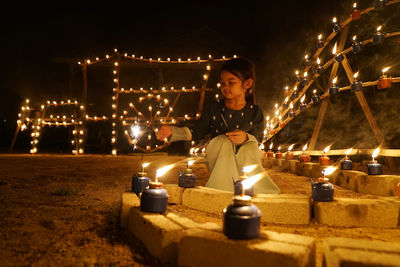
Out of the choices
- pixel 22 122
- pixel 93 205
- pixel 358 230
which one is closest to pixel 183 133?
pixel 93 205

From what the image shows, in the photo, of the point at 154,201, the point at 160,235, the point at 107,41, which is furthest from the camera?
the point at 107,41

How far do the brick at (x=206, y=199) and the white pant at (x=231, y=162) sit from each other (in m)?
0.30

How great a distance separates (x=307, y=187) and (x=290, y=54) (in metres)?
8.51

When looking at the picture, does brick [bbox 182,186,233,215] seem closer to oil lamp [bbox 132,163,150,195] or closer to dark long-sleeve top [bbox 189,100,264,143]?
oil lamp [bbox 132,163,150,195]

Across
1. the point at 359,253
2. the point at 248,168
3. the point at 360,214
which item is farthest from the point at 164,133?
the point at 359,253

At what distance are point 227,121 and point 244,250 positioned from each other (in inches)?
86.1

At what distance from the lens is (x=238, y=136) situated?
2971 mm

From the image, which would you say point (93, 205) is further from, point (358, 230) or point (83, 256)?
point (358, 230)

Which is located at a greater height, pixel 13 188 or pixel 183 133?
pixel 183 133

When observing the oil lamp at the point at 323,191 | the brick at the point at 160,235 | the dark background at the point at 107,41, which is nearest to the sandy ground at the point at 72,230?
the brick at the point at 160,235

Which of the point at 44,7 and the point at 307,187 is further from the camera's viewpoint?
the point at 44,7

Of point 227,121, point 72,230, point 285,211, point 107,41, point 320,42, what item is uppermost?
point 107,41

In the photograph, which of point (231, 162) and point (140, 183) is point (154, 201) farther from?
point (231, 162)

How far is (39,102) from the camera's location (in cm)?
1441
